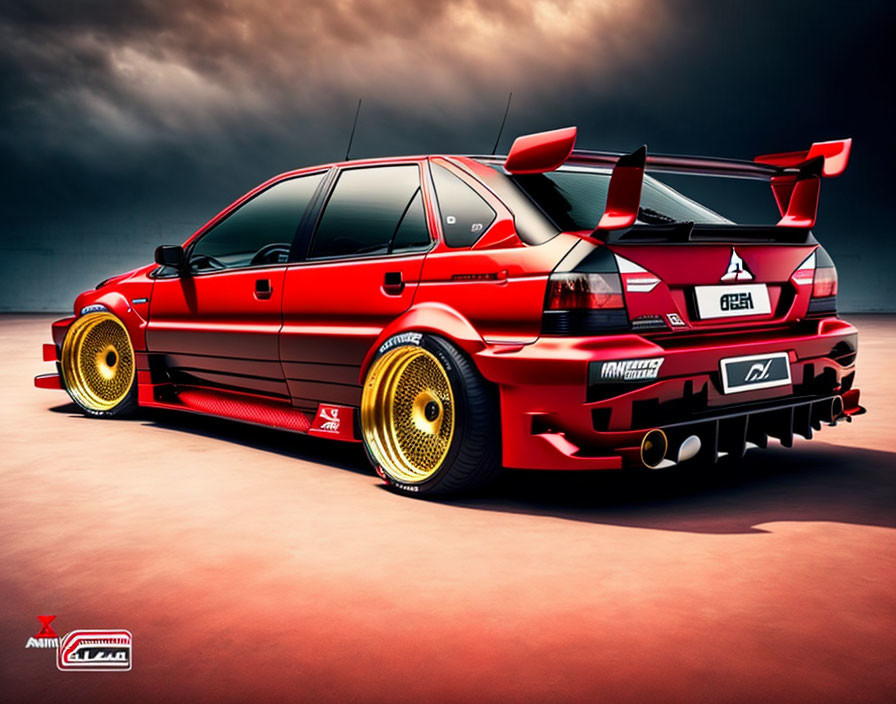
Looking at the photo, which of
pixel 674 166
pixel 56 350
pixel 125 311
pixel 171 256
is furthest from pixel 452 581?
pixel 56 350

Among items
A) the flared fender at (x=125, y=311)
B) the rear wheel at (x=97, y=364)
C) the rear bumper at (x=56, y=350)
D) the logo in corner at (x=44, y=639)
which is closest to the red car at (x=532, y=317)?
the flared fender at (x=125, y=311)

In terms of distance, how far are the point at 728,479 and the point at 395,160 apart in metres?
2.22

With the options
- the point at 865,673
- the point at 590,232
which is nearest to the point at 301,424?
the point at 590,232

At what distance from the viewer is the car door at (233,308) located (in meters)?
4.86

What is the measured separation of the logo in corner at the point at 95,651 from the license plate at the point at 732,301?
2.47 m

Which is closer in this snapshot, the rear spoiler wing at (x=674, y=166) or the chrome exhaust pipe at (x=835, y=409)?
the rear spoiler wing at (x=674, y=166)

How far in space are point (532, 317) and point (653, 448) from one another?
2.24 ft

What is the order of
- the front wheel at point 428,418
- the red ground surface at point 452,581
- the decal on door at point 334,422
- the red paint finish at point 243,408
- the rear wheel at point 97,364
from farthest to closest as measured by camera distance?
the rear wheel at point 97,364 < the red paint finish at point 243,408 < the decal on door at point 334,422 < the front wheel at point 428,418 < the red ground surface at point 452,581

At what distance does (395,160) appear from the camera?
452cm

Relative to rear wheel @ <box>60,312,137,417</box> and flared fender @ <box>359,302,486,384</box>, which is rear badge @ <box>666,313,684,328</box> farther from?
rear wheel @ <box>60,312,137,417</box>

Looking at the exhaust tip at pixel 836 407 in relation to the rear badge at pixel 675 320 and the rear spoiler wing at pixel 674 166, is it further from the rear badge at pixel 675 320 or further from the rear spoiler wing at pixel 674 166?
the rear badge at pixel 675 320

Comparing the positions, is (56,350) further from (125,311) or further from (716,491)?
(716,491)

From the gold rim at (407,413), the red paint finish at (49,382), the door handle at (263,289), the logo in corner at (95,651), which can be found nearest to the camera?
the logo in corner at (95,651)

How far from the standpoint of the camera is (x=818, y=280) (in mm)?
4180
